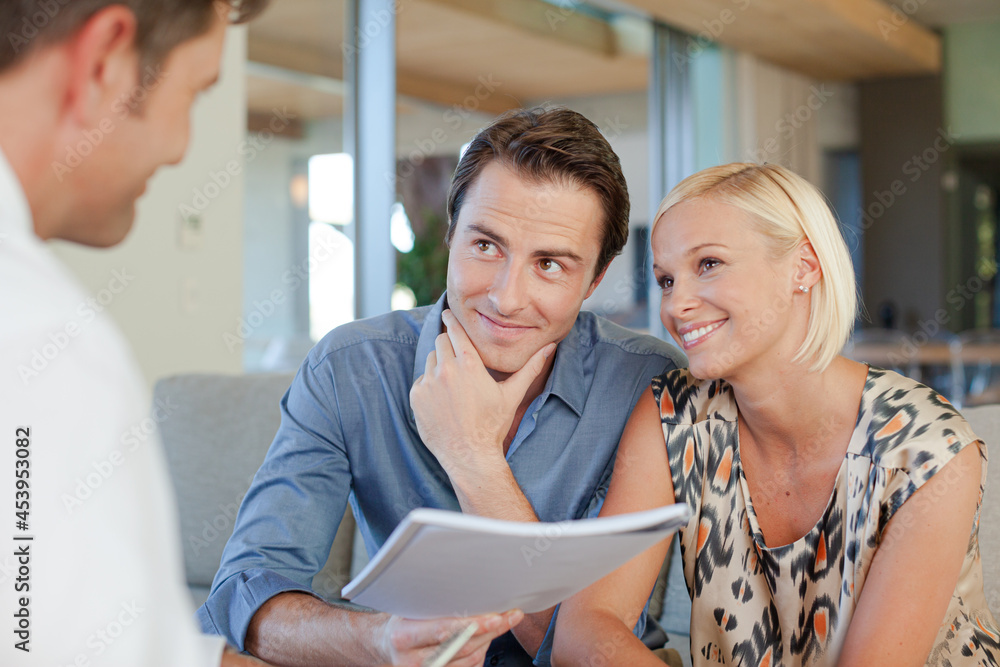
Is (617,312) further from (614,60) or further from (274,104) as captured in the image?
(274,104)

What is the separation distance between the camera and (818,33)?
20.4 ft

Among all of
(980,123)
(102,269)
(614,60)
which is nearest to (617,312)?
(614,60)

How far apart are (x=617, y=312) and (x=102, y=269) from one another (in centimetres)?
529

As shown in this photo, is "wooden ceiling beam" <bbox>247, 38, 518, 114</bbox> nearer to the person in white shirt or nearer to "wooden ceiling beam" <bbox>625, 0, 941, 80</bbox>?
"wooden ceiling beam" <bbox>625, 0, 941, 80</bbox>

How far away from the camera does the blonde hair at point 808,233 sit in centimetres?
125

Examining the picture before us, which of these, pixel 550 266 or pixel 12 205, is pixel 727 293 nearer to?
pixel 550 266

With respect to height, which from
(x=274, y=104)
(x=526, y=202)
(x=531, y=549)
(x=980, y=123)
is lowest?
(x=531, y=549)

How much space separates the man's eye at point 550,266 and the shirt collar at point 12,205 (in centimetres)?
98

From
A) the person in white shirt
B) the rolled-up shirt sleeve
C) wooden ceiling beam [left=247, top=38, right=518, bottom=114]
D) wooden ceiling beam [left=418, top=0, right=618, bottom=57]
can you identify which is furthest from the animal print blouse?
wooden ceiling beam [left=418, top=0, right=618, bottom=57]

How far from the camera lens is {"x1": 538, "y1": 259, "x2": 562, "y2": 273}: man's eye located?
1.39 meters

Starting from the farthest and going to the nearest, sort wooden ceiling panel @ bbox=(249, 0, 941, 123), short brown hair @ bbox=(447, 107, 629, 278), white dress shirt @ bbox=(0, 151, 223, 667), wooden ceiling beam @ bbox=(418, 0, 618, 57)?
wooden ceiling beam @ bbox=(418, 0, 618, 57) → wooden ceiling panel @ bbox=(249, 0, 941, 123) → short brown hair @ bbox=(447, 107, 629, 278) → white dress shirt @ bbox=(0, 151, 223, 667)

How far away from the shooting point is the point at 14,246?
16.9 inches

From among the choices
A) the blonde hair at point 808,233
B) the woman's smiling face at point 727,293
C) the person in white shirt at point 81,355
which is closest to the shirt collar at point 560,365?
the woman's smiling face at point 727,293

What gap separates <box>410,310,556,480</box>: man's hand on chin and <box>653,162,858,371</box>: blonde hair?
39 cm
